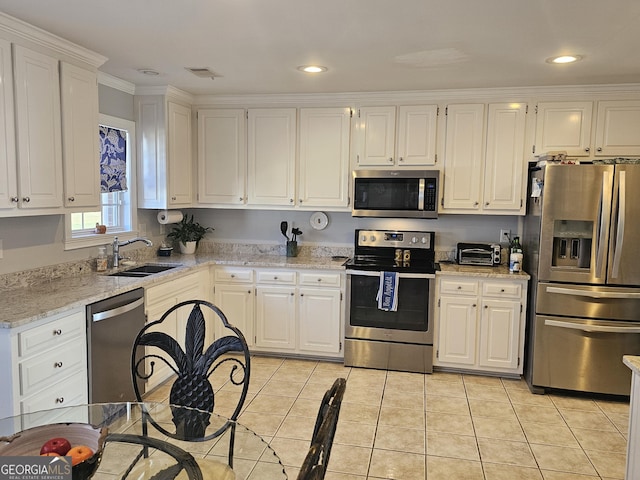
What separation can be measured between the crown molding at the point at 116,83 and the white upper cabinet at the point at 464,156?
2676 mm

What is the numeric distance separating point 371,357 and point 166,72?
2.83m

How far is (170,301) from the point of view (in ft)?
12.4

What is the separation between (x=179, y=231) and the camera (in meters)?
4.76

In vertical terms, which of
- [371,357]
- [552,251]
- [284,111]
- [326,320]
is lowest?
[371,357]

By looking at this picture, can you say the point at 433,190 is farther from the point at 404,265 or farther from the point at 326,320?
the point at 326,320

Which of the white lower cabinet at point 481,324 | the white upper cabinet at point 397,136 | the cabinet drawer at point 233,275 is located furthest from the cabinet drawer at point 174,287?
the white lower cabinet at point 481,324

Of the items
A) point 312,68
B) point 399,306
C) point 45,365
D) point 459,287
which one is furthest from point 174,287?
point 459,287

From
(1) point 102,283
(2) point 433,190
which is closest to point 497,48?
(2) point 433,190

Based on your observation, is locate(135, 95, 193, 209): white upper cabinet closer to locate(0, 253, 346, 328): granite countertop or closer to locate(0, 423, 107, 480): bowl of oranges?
locate(0, 253, 346, 328): granite countertop

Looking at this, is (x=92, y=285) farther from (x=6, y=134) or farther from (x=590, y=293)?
(x=590, y=293)

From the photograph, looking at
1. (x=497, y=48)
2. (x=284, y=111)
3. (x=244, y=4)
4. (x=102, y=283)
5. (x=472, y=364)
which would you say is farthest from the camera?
(x=284, y=111)

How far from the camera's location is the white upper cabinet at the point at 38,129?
268 centimetres

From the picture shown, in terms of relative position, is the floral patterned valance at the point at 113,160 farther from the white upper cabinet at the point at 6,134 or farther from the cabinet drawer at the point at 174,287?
the white upper cabinet at the point at 6,134

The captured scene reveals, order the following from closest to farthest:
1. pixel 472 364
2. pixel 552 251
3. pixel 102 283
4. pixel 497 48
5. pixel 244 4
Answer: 1. pixel 244 4
2. pixel 497 48
3. pixel 102 283
4. pixel 552 251
5. pixel 472 364
